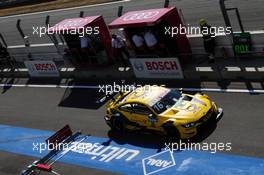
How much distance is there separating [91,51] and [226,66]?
315 inches

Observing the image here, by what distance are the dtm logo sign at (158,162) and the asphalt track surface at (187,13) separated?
820 cm

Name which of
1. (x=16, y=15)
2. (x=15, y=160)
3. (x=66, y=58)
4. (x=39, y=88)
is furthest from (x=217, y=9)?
(x=16, y=15)

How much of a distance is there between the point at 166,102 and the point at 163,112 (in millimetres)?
499

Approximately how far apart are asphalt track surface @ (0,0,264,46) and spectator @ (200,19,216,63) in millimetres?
1534

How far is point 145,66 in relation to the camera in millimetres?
22500

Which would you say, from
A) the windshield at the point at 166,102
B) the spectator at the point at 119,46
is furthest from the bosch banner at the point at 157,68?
the windshield at the point at 166,102

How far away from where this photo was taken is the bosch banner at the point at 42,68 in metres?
27.2

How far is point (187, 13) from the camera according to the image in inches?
999

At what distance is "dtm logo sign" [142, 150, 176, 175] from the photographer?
15453mm

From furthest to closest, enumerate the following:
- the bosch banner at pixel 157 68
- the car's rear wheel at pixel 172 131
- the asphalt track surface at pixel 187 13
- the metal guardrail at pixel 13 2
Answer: the metal guardrail at pixel 13 2
the asphalt track surface at pixel 187 13
the bosch banner at pixel 157 68
the car's rear wheel at pixel 172 131

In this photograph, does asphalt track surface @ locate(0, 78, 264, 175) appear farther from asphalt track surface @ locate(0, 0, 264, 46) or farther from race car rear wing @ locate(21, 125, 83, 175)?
asphalt track surface @ locate(0, 0, 264, 46)

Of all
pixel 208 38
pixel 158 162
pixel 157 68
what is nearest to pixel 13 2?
pixel 157 68

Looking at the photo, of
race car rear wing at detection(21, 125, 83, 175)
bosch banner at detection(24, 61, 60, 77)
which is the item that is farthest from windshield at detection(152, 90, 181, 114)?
bosch banner at detection(24, 61, 60, 77)

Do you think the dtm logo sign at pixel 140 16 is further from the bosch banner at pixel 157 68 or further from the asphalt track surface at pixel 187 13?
the asphalt track surface at pixel 187 13
